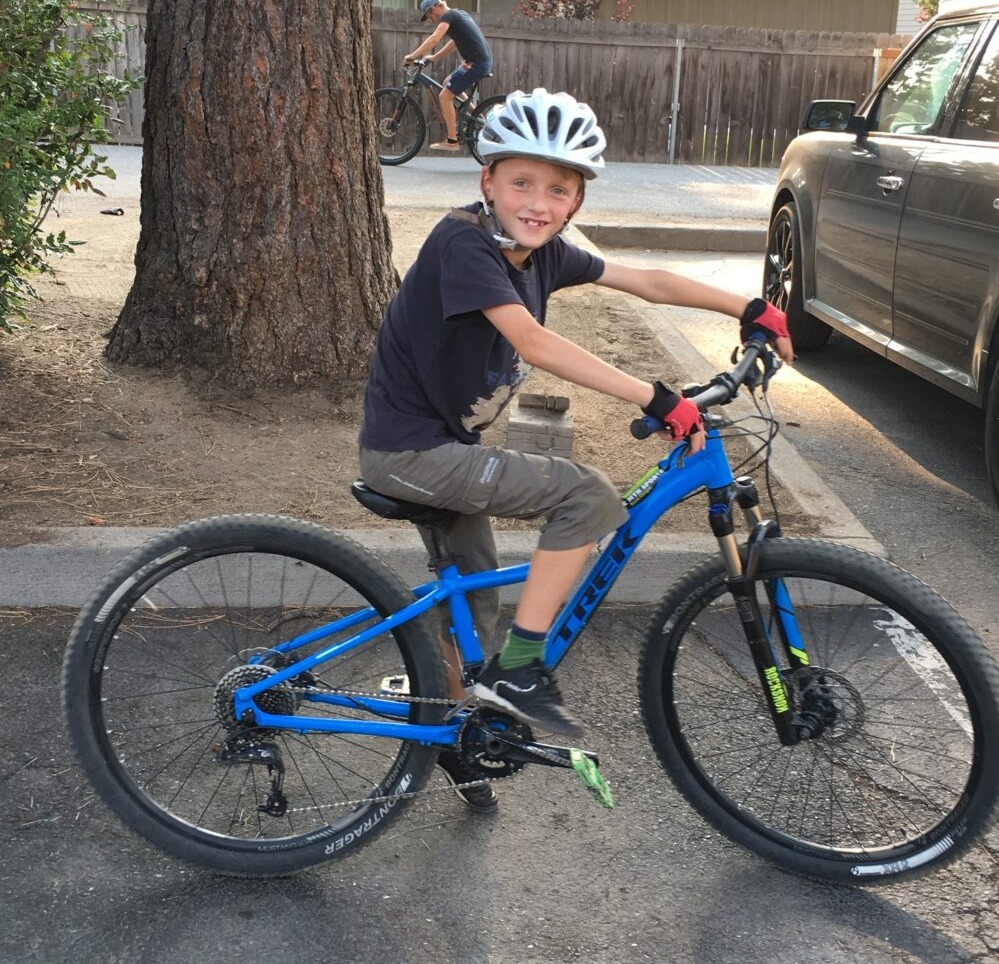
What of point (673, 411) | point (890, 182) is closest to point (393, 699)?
point (673, 411)

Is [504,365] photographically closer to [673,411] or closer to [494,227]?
[494,227]

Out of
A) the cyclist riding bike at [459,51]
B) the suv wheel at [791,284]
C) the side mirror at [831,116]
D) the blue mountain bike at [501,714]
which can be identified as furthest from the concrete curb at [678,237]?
the blue mountain bike at [501,714]

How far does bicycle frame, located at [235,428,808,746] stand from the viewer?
2811 mm

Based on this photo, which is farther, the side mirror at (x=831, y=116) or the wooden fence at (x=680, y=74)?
the wooden fence at (x=680, y=74)

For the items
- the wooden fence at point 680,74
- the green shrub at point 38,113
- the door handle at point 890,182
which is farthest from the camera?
the wooden fence at point 680,74

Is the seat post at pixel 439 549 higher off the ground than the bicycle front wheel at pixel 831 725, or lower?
higher

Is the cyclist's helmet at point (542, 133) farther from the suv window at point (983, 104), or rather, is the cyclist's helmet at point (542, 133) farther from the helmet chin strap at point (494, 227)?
the suv window at point (983, 104)

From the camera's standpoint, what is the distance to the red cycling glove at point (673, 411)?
2539 millimetres

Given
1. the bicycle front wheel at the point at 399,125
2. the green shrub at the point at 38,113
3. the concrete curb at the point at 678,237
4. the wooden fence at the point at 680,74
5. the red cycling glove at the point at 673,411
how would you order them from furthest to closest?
the wooden fence at the point at 680,74 < the bicycle front wheel at the point at 399,125 < the concrete curb at the point at 678,237 < the green shrub at the point at 38,113 < the red cycling glove at the point at 673,411

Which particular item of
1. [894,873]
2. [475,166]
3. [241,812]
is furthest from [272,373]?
[475,166]

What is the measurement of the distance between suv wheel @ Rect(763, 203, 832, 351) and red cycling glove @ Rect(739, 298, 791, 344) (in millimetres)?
4523

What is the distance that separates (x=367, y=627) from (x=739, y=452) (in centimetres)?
294

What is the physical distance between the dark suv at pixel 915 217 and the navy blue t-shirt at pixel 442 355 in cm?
289

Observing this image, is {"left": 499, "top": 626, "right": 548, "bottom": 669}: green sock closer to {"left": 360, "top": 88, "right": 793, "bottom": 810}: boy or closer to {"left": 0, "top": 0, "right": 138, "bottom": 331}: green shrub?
{"left": 360, "top": 88, "right": 793, "bottom": 810}: boy
